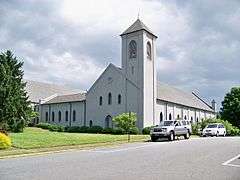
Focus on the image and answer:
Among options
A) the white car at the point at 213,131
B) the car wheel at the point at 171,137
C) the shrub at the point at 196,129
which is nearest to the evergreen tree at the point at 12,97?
the car wheel at the point at 171,137

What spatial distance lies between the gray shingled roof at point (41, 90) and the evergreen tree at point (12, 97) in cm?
3566

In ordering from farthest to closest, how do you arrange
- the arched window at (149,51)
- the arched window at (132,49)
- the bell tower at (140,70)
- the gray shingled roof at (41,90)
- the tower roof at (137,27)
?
the gray shingled roof at (41,90), the arched window at (149,51), the arched window at (132,49), the tower roof at (137,27), the bell tower at (140,70)

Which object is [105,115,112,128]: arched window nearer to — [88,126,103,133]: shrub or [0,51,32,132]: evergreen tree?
[88,126,103,133]: shrub

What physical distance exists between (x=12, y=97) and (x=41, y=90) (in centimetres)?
4391

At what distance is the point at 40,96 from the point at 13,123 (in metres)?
42.0

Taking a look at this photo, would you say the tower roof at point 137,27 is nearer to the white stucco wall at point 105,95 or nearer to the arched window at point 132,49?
the arched window at point 132,49

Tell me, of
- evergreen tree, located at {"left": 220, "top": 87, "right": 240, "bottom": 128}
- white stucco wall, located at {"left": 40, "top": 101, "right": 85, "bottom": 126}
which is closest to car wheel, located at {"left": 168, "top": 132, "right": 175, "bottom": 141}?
white stucco wall, located at {"left": 40, "top": 101, "right": 85, "bottom": 126}

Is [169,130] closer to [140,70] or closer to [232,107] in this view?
[140,70]

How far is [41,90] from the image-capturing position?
8481 centimetres

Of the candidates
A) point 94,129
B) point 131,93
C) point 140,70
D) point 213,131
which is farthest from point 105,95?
point 213,131

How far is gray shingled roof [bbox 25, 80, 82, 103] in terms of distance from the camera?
80.9 m

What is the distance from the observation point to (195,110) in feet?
265

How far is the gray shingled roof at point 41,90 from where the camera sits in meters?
80.9

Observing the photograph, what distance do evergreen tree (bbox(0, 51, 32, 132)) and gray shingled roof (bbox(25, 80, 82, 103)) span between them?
1404 inches
